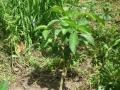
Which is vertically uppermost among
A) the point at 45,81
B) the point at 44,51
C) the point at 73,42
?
the point at 73,42

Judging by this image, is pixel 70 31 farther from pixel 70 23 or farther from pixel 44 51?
pixel 44 51

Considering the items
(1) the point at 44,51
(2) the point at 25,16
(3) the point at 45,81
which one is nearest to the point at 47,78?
(3) the point at 45,81

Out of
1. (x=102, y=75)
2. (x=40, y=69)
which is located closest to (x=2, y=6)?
(x=40, y=69)

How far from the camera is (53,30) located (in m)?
2.59

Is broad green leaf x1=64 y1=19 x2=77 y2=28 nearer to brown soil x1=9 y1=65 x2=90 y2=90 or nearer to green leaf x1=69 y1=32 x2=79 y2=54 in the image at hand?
green leaf x1=69 y1=32 x2=79 y2=54

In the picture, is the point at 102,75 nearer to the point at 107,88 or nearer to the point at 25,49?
the point at 107,88

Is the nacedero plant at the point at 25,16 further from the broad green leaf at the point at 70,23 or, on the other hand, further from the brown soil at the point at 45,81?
the broad green leaf at the point at 70,23

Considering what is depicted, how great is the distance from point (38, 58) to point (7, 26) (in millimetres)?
447

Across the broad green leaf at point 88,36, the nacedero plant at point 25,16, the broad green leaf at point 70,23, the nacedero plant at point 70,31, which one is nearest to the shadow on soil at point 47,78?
the nacedero plant at point 70,31

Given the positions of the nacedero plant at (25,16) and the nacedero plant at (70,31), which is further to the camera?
the nacedero plant at (25,16)

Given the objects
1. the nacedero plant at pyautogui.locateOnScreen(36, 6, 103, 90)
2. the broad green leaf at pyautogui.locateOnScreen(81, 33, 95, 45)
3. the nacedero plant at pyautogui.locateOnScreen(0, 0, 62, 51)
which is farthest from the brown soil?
the broad green leaf at pyautogui.locateOnScreen(81, 33, 95, 45)

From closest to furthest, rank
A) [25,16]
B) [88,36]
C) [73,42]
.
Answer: [73,42]
[88,36]
[25,16]

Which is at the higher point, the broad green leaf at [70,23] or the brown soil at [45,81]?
the broad green leaf at [70,23]

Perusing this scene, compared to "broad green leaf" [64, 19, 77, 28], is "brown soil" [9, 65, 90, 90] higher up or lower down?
lower down
